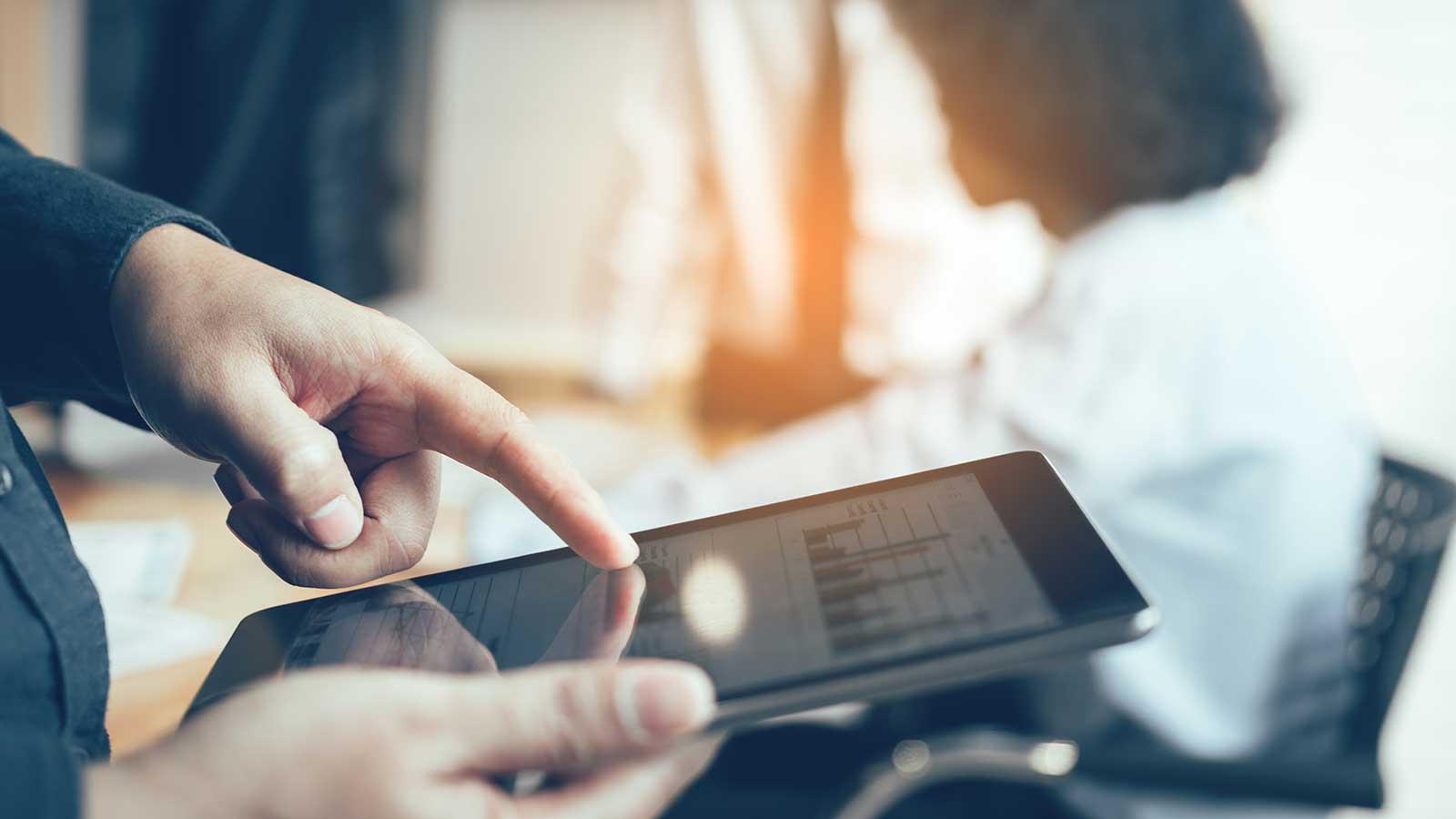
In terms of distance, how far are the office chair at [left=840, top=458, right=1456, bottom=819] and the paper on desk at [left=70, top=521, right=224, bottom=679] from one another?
41 centimetres

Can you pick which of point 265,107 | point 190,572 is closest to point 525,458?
point 190,572

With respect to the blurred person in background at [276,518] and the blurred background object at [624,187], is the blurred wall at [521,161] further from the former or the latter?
the blurred person in background at [276,518]

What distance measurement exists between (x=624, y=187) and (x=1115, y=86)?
32.9 inches

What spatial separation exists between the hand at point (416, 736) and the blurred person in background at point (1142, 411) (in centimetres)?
36

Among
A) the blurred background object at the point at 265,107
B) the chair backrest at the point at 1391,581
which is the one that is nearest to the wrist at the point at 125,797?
the chair backrest at the point at 1391,581

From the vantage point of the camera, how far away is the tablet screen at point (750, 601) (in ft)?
1.02

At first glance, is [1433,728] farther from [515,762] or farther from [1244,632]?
[515,762]

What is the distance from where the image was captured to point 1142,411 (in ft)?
2.65

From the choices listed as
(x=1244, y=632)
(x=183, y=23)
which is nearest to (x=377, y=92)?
(x=183, y=23)

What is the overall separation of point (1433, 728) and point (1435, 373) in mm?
367

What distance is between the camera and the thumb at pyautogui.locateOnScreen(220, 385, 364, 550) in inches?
12.6

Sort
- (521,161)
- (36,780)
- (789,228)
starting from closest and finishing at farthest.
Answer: (36,780) < (789,228) < (521,161)

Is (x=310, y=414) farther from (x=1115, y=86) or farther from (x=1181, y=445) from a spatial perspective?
(x=1115, y=86)

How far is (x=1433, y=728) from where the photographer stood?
99 centimetres
